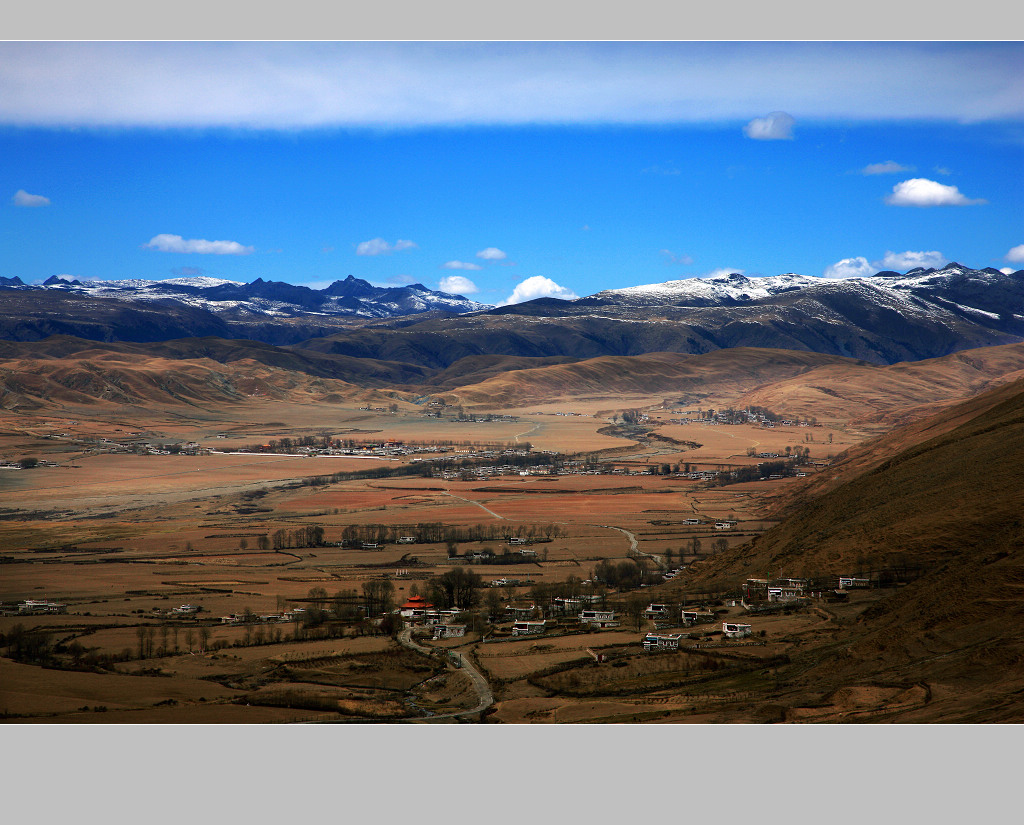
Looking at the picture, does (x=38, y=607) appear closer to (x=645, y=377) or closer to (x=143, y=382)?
(x=143, y=382)

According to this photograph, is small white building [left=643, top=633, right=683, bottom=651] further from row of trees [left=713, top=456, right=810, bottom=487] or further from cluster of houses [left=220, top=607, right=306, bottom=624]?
row of trees [left=713, top=456, right=810, bottom=487]

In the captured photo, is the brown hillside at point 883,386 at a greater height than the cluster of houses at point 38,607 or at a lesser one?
greater

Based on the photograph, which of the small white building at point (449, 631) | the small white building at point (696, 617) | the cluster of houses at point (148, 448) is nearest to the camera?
the small white building at point (696, 617)

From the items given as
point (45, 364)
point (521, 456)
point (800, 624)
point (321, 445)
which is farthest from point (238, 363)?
point (800, 624)

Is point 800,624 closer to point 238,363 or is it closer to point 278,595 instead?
point 278,595

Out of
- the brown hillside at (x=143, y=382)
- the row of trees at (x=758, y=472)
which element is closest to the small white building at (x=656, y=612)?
the row of trees at (x=758, y=472)

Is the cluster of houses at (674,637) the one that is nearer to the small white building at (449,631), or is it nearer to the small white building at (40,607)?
the small white building at (449,631)
